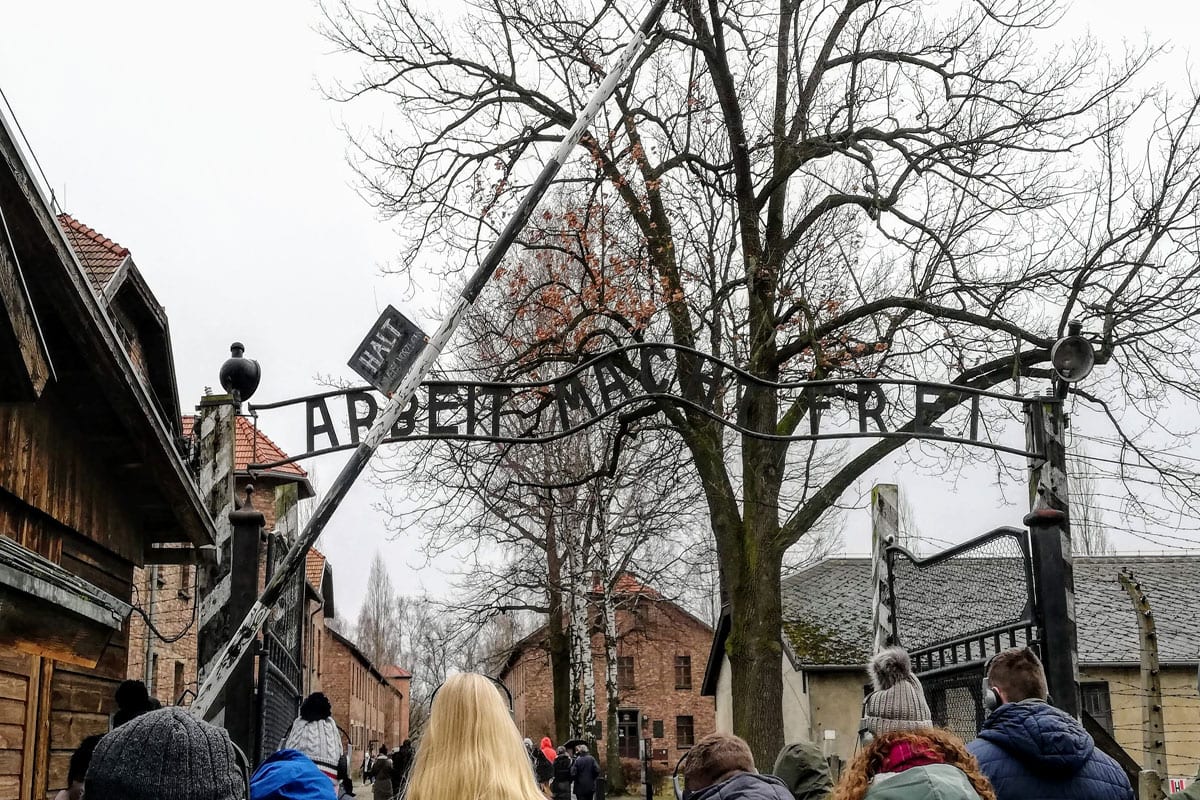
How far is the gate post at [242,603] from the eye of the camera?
756 cm

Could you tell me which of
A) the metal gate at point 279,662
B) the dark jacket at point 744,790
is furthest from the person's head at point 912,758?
the metal gate at point 279,662

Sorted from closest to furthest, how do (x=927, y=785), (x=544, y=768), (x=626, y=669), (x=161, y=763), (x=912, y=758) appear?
(x=161, y=763), (x=927, y=785), (x=912, y=758), (x=544, y=768), (x=626, y=669)

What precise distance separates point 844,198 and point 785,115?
1.41 meters

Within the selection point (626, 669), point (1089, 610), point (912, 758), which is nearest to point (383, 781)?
point (1089, 610)

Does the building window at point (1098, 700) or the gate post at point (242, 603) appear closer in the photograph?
the gate post at point (242, 603)

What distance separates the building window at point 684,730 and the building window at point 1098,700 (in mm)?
34851

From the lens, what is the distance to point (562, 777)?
2462 cm

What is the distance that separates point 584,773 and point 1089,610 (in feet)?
42.5

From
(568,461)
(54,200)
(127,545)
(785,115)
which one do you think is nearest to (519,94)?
(785,115)

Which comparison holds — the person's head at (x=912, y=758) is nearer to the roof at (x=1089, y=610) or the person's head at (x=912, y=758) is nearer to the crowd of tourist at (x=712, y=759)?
the crowd of tourist at (x=712, y=759)

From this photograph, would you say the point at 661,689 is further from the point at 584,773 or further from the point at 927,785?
the point at 927,785

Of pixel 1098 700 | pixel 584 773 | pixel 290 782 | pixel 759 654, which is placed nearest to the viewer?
pixel 290 782

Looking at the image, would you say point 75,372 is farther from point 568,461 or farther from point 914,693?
point 568,461

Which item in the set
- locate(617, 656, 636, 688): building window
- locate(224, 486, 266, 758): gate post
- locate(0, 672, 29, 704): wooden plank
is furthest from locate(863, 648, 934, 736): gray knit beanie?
locate(617, 656, 636, 688): building window
